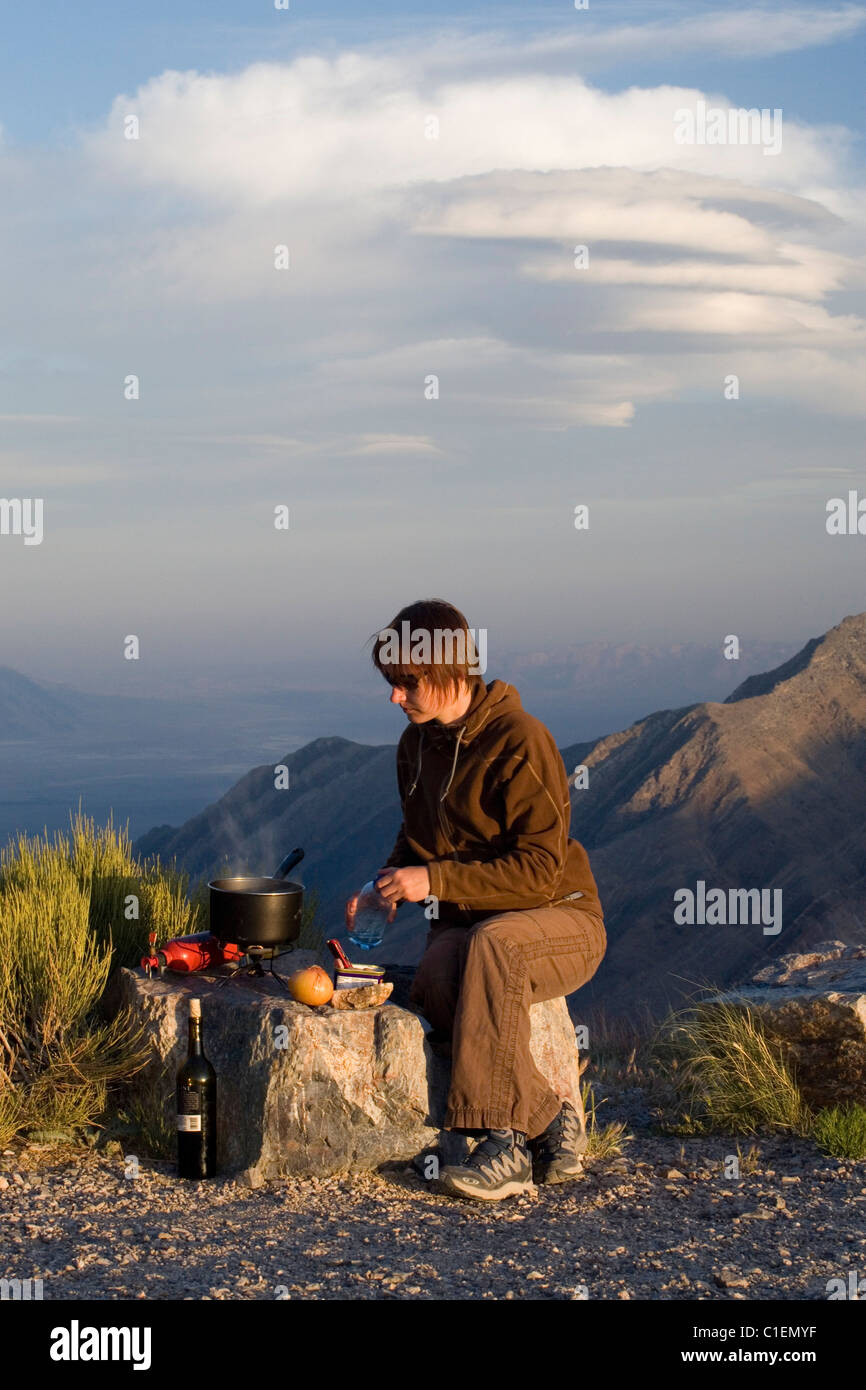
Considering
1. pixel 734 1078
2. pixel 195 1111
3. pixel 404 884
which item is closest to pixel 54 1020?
pixel 195 1111

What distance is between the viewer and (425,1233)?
4328mm

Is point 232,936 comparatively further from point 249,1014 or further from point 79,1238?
point 79,1238

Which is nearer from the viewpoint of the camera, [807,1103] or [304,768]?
[807,1103]

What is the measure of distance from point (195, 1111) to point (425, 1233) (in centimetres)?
102

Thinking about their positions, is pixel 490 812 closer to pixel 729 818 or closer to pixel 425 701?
pixel 425 701

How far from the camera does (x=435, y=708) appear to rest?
16.1 feet

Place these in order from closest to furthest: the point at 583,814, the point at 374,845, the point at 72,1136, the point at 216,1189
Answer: the point at 216,1189 → the point at 72,1136 → the point at 583,814 → the point at 374,845

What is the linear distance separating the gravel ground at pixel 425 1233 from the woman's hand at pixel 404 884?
3.51 ft

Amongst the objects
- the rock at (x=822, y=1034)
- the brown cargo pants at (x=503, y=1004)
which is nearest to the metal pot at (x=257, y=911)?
the brown cargo pants at (x=503, y=1004)

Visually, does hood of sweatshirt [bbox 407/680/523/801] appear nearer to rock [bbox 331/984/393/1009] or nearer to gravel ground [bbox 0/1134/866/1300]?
rock [bbox 331/984/393/1009]

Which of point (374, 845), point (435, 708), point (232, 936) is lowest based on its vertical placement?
point (374, 845)

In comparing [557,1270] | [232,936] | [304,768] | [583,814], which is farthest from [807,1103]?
[304,768]

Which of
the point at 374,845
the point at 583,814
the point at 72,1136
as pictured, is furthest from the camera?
the point at 374,845

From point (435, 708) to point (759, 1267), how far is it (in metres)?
2.18
